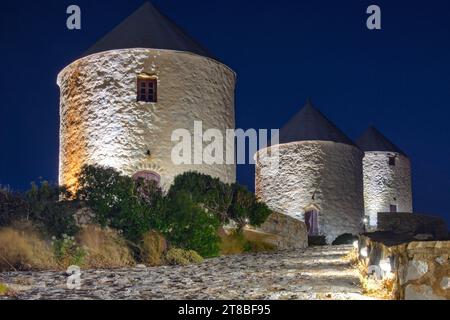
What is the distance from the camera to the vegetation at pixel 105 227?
43.7 ft

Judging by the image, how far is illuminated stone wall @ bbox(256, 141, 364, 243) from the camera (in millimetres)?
34062

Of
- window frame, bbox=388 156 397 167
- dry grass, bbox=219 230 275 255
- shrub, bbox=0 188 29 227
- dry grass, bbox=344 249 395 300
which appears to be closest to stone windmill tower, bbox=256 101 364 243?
window frame, bbox=388 156 397 167

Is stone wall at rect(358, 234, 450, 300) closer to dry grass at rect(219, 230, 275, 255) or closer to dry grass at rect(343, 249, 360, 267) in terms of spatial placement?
dry grass at rect(343, 249, 360, 267)

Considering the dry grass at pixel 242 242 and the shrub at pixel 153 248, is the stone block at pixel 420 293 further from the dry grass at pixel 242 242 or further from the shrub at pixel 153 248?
the dry grass at pixel 242 242

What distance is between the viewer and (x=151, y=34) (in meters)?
22.8

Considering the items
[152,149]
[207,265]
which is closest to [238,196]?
[152,149]

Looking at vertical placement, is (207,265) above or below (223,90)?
below

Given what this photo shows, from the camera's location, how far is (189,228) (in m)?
16.2

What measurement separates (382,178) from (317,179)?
997 centimetres

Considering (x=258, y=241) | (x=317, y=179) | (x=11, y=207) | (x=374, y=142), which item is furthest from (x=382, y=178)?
(x=11, y=207)

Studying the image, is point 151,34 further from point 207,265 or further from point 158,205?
point 207,265

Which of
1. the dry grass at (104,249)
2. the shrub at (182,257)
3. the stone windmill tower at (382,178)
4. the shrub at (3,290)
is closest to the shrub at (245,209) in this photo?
the shrub at (182,257)

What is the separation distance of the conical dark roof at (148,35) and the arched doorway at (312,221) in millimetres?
12955
